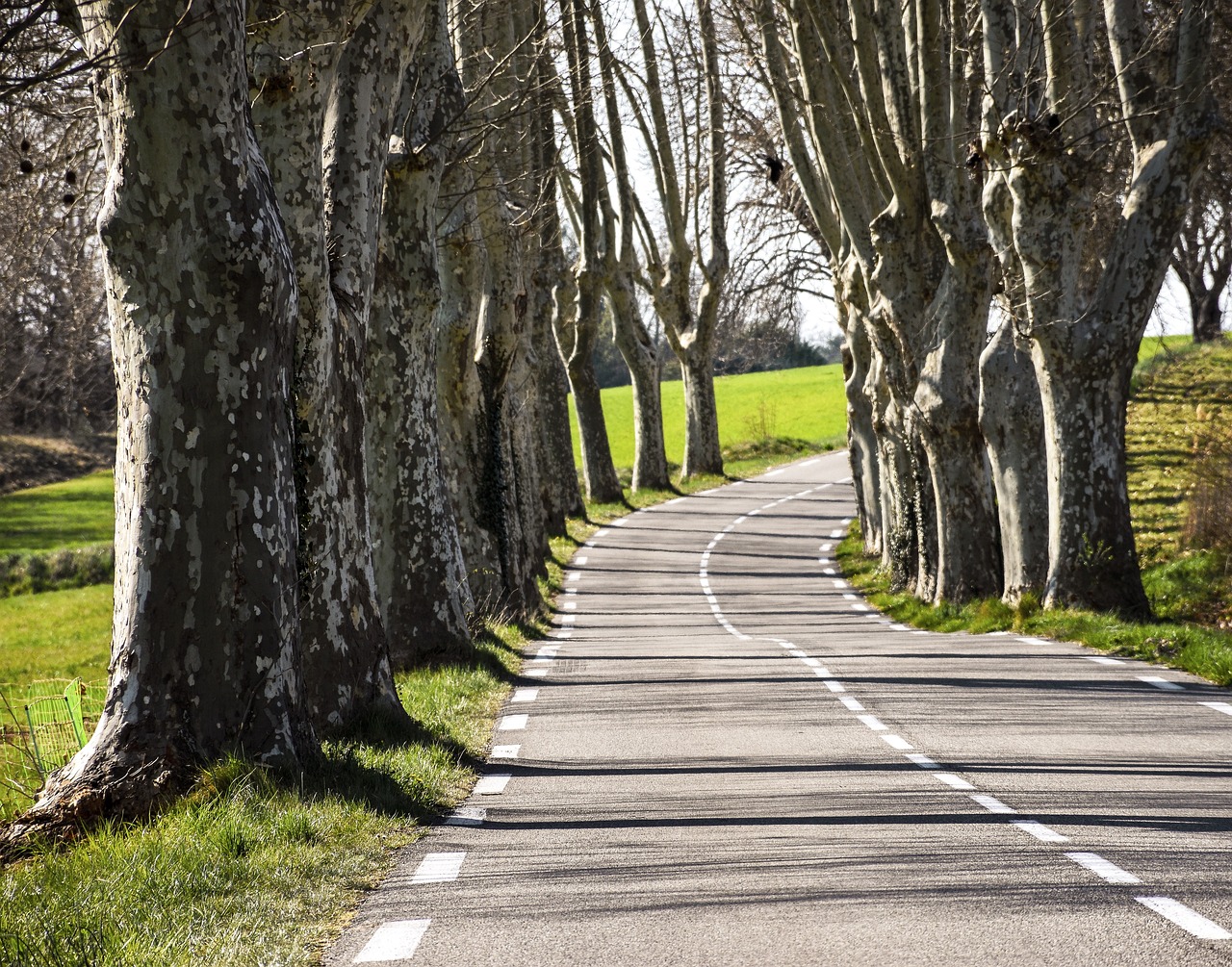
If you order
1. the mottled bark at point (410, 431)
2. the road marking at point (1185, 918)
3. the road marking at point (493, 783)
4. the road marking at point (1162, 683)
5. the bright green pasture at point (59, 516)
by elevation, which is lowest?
the bright green pasture at point (59, 516)

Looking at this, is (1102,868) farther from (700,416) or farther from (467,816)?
(700,416)

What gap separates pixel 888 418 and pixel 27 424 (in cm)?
2378

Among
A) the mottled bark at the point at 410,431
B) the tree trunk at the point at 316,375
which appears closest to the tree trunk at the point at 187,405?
the tree trunk at the point at 316,375

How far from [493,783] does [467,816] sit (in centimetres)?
97

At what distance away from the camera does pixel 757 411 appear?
75625 millimetres

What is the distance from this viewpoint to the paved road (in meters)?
4.71

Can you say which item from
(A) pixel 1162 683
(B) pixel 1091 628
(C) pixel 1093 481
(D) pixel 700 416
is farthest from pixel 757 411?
(A) pixel 1162 683

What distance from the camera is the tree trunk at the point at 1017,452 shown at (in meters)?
16.4

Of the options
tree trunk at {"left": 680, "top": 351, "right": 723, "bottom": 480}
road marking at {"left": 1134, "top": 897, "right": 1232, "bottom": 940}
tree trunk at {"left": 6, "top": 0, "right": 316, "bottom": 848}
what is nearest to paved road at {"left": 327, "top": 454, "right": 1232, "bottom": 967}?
road marking at {"left": 1134, "top": 897, "right": 1232, "bottom": 940}

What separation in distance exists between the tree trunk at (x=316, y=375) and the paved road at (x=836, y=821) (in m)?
1.16

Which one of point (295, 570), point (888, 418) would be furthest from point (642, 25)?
point (295, 570)

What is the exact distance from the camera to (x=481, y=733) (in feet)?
32.8

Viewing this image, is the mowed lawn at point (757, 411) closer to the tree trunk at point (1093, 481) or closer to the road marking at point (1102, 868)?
the tree trunk at point (1093, 481)

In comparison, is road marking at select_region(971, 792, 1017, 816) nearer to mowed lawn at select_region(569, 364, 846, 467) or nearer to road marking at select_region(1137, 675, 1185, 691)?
road marking at select_region(1137, 675, 1185, 691)
